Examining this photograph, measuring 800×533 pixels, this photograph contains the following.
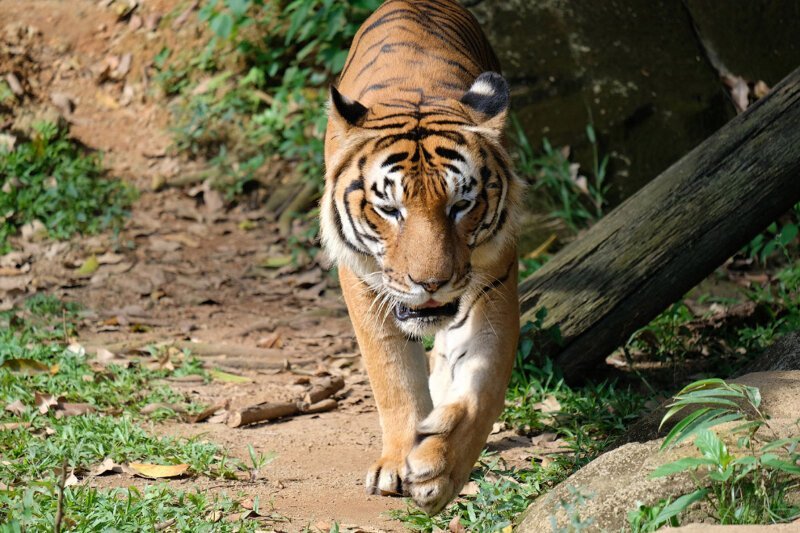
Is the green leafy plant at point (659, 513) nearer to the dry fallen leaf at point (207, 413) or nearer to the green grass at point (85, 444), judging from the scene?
the green grass at point (85, 444)

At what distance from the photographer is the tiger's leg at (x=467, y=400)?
3.16 metres

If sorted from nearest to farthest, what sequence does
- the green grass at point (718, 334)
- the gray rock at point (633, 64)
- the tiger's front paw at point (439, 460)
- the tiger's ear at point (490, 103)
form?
1. the tiger's front paw at point (439, 460)
2. the tiger's ear at point (490, 103)
3. the green grass at point (718, 334)
4. the gray rock at point (633, 64)

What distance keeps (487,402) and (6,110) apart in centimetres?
659

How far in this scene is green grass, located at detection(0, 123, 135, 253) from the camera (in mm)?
7340

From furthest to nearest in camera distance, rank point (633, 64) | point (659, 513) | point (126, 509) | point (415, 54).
A: 1. point (633, 64)
2. point (415, 54)
3. point (126, 509)
4. point (659, 513)

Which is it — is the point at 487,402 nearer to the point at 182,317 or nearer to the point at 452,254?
the point at 452,254

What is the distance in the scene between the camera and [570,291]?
4.71 metres

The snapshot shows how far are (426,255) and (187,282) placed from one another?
3.74 meters

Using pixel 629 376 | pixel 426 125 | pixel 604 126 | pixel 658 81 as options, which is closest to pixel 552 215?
pixel 604 126

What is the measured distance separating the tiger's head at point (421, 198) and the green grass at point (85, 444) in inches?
38.0

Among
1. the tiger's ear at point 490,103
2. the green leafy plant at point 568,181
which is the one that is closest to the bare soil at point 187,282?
the tiger's ear at point 490,103

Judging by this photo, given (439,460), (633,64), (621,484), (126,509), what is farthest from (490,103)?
(633,64)

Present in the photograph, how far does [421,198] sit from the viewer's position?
350 cm

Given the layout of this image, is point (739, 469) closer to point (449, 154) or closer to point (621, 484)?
point (621, 484)
